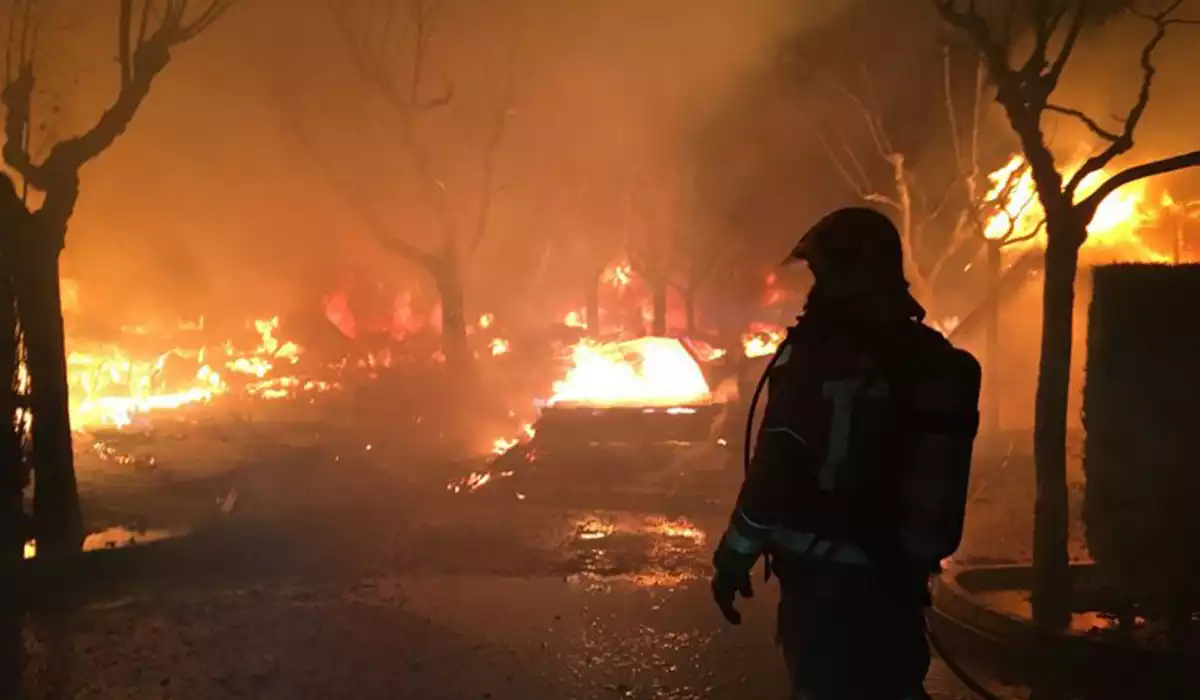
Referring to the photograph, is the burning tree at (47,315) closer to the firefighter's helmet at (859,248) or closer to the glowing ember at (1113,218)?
the firefighter's helmet at (859,248)

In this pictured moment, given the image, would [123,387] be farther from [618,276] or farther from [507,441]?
[618,276]

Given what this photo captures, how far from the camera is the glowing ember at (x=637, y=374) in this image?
14000mm

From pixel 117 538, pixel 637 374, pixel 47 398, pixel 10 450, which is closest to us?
pixel 10 450

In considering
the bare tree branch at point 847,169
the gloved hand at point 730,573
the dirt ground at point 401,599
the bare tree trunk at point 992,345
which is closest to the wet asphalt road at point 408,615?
the dirt ground at point 401,599

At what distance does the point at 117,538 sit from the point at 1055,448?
7.58 meters

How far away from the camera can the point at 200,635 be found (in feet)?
21.1

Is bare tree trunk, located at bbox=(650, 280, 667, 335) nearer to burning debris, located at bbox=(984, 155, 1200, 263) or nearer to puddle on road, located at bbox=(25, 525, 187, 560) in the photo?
burning debris, located at bbox=(984, 155, 1200, 263)

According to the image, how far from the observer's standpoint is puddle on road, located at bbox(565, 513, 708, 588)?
7926mm

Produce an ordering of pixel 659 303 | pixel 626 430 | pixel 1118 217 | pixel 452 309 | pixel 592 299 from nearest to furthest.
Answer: pixel 626 430 → pixel 1118 217 → pixel 452 309 → pixel 659 303 → pixel 592 299

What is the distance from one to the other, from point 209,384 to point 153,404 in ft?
5.06

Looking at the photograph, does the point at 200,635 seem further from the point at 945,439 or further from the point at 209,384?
the point at 209,384

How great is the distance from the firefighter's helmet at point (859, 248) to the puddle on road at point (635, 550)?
4.98 metres

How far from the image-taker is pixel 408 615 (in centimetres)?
687

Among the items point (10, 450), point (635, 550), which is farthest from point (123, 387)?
point (635, 550)
